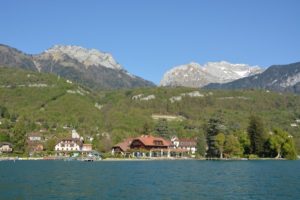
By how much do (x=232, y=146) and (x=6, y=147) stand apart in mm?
73266

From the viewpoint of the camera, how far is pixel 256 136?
131250 mm

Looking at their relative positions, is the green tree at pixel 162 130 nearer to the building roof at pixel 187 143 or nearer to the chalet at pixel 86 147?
the building roof at pixel 187 143

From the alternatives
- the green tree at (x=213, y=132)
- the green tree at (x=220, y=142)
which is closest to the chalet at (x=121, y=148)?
the green tree at (x=213, y=132)

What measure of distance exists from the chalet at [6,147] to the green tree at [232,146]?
67113 mm

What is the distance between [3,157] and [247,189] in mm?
97043

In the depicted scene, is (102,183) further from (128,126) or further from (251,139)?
(128,126)

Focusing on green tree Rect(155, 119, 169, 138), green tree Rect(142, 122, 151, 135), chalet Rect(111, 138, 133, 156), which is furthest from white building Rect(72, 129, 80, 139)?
green tree Rect(155, 119, 169, 138)

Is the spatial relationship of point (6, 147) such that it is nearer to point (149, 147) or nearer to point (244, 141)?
point (149, 147)

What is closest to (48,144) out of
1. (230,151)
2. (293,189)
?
(230,151)

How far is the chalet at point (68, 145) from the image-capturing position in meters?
159

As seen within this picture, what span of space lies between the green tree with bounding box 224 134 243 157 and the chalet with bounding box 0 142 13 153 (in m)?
67.1

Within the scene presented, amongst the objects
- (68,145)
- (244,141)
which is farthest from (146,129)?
(244,141)

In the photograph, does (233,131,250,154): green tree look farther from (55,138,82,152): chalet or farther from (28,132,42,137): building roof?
(28,132,42,137): building roof

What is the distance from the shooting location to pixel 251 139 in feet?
436
